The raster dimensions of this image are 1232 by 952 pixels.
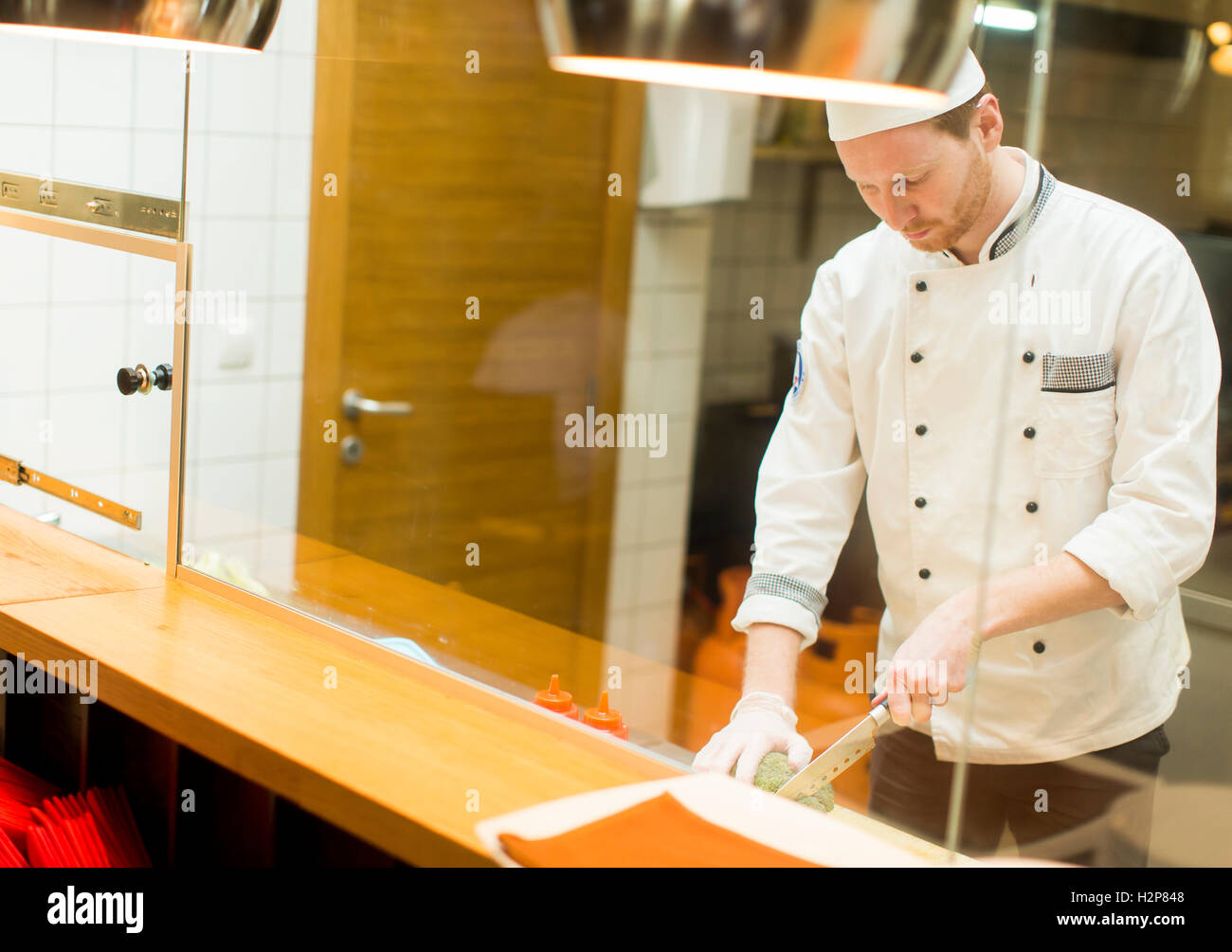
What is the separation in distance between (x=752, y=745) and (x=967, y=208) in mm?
647

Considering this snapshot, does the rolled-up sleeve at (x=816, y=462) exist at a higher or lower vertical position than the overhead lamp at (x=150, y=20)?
lower

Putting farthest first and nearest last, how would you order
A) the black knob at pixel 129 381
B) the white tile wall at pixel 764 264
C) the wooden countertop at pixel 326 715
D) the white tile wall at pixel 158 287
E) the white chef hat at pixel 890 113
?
the white tile wall at pixel 764 264
the white tile wall at pixel 158 287
the black knob at pixel 129 381
the white chef hat at pixel 890 113
the wooden countertop at pixel 326 715

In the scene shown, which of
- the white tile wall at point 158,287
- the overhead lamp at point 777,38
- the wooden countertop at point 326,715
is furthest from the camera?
the white tile wall at point 158,287

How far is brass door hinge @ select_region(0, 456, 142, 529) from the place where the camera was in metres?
1.85

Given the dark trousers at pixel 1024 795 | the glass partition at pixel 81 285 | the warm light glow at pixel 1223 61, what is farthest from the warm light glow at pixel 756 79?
the glass partition at pixel 81 285

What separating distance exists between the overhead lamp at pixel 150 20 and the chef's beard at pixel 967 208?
74 centimetres

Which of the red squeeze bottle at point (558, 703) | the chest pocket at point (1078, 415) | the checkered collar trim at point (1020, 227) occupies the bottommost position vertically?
the red squeeze bottle at point (558, 703)

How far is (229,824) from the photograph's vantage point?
1345 mm

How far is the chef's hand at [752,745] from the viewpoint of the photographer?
1185 millimetres

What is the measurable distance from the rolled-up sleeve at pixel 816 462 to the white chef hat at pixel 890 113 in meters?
0.26

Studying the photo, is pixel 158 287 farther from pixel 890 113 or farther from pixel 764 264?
pixel 764 264

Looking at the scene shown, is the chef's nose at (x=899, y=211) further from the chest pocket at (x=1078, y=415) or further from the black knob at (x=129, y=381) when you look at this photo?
the black knob at (x=129, y=381)

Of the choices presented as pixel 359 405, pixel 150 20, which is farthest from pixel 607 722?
pixel 359 405

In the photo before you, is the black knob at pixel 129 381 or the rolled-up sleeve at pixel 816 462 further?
the black knob at pixel 129 381
